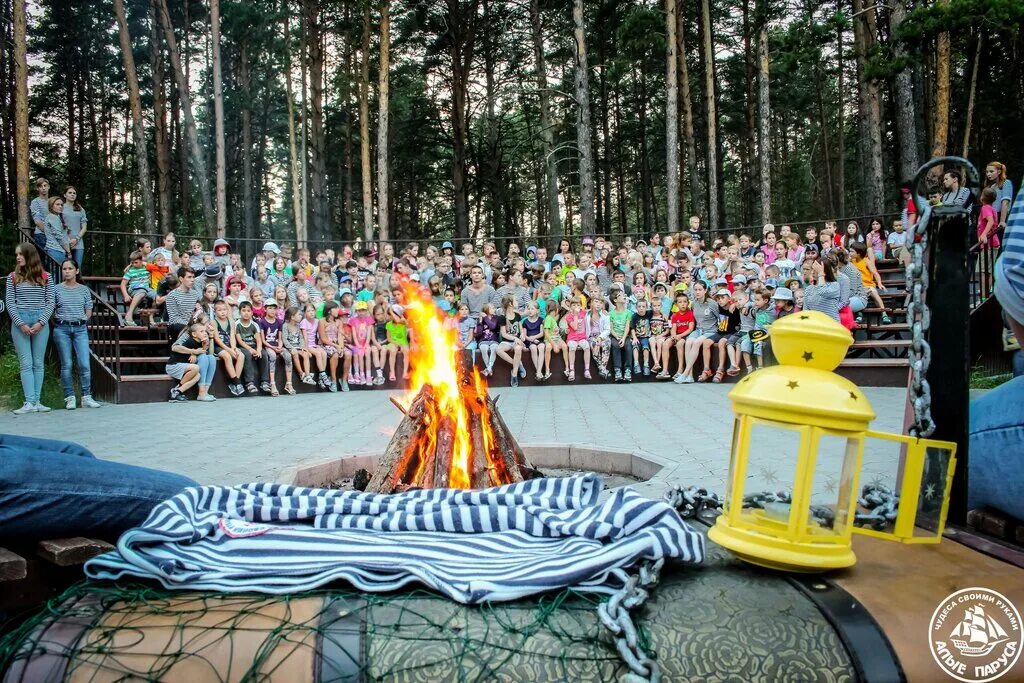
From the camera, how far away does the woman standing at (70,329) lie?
10164 mm

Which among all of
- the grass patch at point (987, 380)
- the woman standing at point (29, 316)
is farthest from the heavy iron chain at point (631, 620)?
the woman standing at point (29, 316)

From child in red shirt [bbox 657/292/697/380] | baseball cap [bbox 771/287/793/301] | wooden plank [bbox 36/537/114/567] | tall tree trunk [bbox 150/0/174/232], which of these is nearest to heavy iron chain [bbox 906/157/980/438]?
wooden plank [bbox 36/537/114/567]

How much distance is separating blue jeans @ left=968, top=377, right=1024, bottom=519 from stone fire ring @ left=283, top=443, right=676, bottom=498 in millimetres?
2938

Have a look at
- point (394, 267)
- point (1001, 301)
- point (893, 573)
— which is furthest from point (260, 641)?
point (394, 267)

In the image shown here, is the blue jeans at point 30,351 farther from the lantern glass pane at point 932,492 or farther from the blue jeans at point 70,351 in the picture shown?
the lantern glass pane at point 932,492

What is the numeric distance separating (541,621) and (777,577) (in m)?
0.57

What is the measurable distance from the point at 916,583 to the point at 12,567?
83.0 inches

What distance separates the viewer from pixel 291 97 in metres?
31.2

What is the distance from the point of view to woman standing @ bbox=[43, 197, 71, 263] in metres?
13.0

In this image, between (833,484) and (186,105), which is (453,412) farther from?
(186,105)

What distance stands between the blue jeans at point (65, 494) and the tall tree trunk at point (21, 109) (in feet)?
54.7

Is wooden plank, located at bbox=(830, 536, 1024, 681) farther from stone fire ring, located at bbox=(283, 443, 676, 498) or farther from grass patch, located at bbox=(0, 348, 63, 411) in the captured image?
grass patch, located at bbox=(0, 348, 63, 411)

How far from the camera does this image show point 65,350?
10.2 m

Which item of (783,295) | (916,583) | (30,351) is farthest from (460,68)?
(916,583)
